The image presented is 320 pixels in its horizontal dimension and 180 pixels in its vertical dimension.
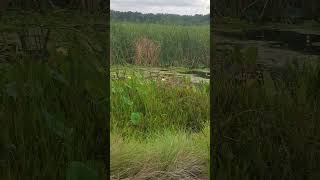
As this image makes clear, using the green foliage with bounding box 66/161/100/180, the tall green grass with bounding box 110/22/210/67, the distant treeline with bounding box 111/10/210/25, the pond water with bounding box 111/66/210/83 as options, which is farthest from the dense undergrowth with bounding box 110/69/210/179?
the green foliage with bounding box 66/161/100/180

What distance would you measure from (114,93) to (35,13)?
143cm

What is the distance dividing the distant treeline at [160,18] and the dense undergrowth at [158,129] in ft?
1.55

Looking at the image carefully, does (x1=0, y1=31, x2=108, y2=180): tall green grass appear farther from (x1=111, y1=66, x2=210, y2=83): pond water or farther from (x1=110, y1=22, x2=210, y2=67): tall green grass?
(x1=110, y1=22, x2=210, y2=67): tall green grass

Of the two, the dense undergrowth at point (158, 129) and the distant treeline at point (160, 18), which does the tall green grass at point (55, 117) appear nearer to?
the dense undergrowth at point (158, 129)

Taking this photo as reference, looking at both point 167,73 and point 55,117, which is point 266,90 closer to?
point 55,117

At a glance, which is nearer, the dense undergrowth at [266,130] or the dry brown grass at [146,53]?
the dense undergrowth at [266,130]

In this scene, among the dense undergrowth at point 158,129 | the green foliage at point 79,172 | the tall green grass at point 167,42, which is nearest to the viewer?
the green foliage at point 79,172

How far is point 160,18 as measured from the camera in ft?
12.2

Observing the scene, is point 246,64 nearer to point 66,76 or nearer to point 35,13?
point 66,76

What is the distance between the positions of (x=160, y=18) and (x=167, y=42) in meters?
0.21

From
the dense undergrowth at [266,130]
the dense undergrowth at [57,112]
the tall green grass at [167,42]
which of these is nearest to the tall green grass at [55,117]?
the dense undergrowth at [57,112]

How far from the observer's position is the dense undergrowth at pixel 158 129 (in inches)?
93.0

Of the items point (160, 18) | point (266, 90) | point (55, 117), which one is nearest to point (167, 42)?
point (160, 18)

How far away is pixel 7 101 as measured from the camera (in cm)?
168
